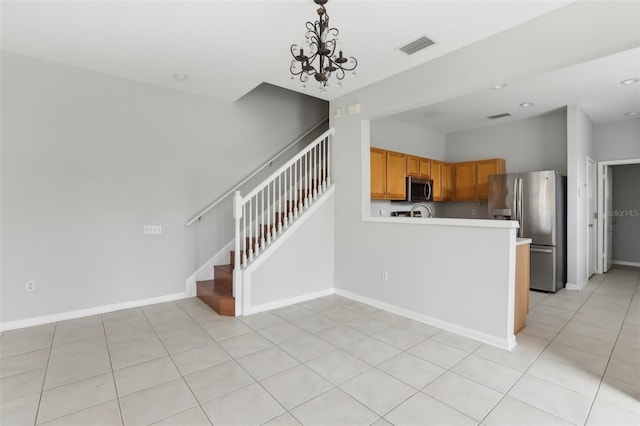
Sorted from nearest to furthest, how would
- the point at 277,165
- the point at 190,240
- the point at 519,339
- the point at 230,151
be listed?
the point at 519,339
the point at 190,240
the point at 230,151
the point at 277,165

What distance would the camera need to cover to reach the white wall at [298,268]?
3897 mm

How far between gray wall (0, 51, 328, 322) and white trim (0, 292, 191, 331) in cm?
5

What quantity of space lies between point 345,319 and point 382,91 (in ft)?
9.36

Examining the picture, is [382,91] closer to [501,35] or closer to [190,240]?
[501,35]

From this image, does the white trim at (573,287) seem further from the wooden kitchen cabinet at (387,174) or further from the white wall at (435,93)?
the white wall at (435,93)

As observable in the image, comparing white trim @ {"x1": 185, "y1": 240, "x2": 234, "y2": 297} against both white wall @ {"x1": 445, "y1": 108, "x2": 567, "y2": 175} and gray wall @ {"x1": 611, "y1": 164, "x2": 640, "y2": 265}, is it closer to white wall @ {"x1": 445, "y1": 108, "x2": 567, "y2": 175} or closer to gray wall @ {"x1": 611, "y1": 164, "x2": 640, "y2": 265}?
white wall @ {"x1": 445, "y1": 108, "x2": 567, "y2": 175}

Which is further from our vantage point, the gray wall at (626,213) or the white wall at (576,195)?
the gray wall at (626,213)

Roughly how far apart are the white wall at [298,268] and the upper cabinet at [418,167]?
1.83 metres

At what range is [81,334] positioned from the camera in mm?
3180

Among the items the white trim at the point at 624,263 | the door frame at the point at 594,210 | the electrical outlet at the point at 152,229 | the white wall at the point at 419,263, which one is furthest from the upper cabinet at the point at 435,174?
the white trim at the point at 624,263

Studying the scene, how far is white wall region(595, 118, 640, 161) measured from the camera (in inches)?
214

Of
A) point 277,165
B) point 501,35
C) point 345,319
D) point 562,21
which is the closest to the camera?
point 562,21

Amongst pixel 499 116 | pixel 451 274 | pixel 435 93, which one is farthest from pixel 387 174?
pixel 499 116

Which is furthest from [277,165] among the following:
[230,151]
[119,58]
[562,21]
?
[562,21]
